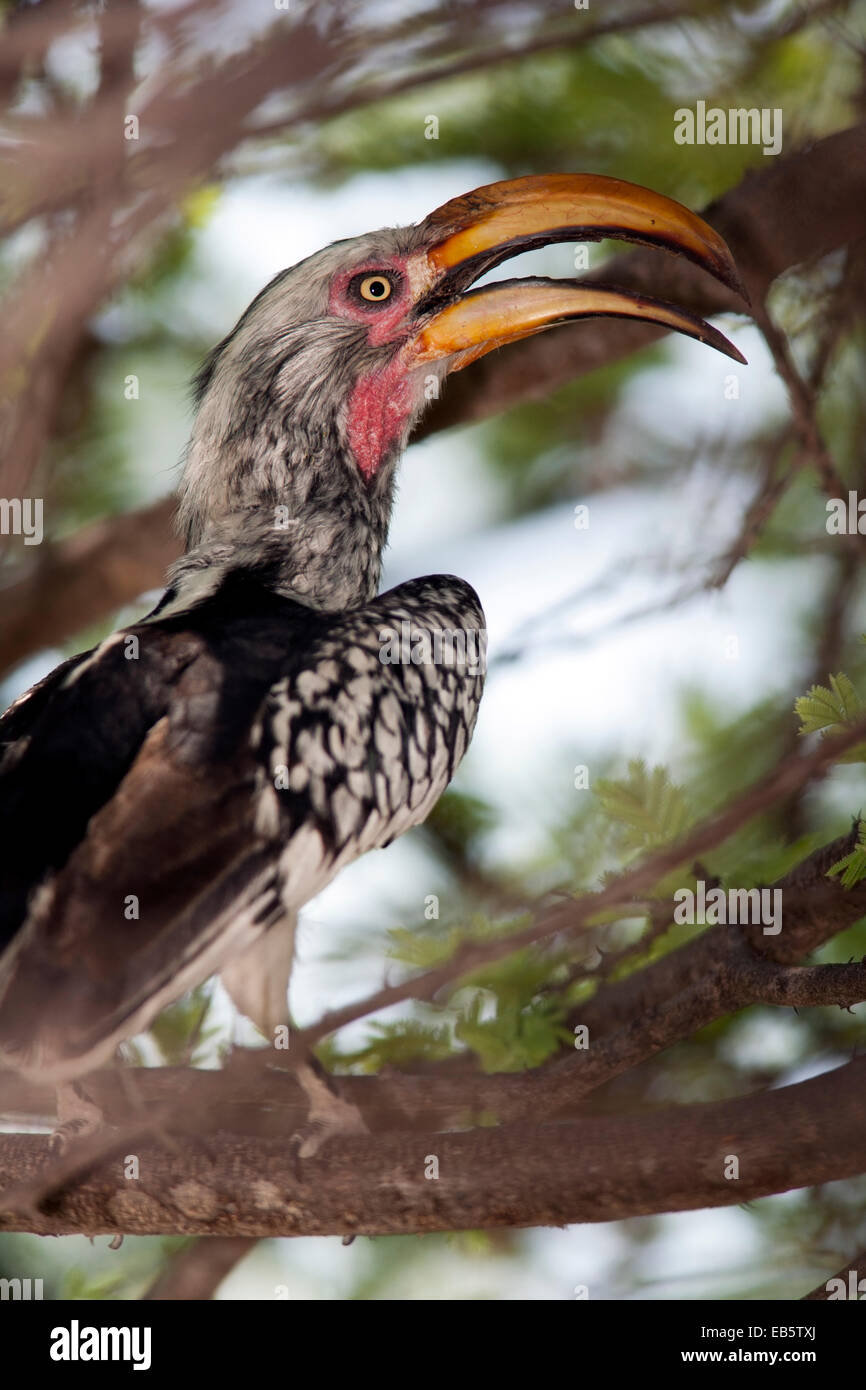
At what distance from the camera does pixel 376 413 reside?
12.2 feet

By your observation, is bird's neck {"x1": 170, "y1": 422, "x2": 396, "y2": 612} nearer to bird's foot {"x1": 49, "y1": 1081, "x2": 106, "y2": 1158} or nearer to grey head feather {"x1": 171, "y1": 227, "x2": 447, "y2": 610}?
grey head feather {"x1": 171, "y1": 227, "x2": 447, "y2": 610}

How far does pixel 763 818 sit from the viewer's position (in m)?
3.63

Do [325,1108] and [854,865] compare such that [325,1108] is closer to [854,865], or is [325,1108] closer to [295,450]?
[854,865]

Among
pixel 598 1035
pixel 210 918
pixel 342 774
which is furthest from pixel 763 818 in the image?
pixel 210 918

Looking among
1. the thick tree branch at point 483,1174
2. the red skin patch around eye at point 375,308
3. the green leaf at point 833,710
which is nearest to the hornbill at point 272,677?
the red skin patch around eye at point 375,308

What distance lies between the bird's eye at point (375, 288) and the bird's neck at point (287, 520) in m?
0.37

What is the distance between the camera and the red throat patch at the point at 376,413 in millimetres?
3680

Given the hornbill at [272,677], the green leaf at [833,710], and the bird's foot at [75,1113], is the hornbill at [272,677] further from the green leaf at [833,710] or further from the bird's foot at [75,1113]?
the green leaf at [833,710]

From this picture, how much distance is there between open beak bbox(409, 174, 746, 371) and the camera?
3.30 m

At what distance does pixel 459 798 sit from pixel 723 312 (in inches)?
62.8

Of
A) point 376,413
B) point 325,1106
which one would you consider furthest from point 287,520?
point 325,1106

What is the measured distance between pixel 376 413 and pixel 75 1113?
179 cm

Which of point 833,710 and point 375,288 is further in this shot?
point 375,288
